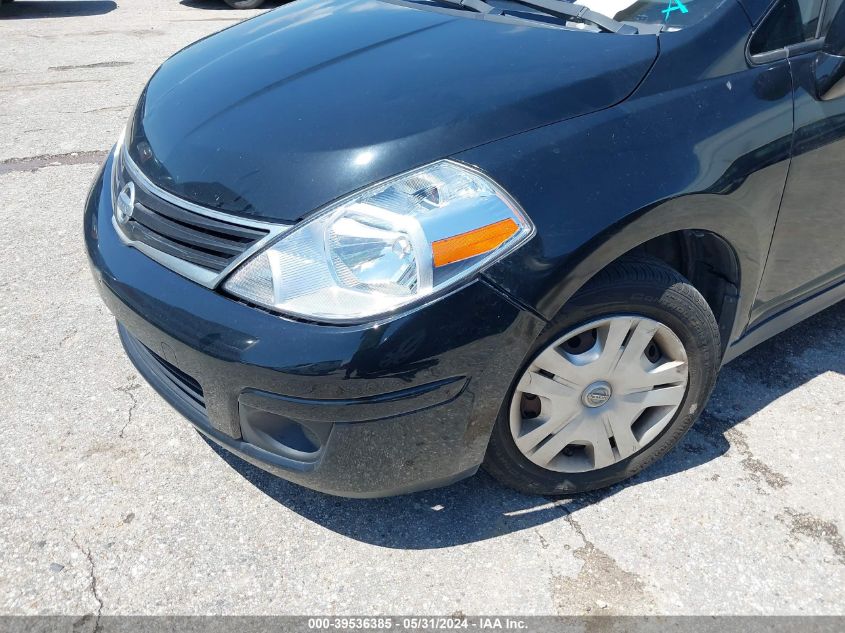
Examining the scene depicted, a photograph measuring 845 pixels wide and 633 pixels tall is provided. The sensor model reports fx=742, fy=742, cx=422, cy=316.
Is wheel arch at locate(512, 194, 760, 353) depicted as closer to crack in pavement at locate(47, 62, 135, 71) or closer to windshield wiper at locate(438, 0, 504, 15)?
windshield wiper at locate(438, 0, 504, 15)

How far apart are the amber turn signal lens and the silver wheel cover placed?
33 centimetres

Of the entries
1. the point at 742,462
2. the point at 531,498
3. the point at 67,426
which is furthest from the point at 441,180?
the point at 67,426

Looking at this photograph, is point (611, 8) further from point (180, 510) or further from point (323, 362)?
point (180, 510)

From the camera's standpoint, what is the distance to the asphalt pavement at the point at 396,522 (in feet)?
6.41

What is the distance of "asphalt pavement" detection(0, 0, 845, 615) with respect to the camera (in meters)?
1.96

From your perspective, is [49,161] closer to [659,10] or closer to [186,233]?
[186,233]

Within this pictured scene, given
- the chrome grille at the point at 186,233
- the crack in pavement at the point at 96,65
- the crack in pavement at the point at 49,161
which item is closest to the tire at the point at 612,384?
the chrome grille at the point at 186,233

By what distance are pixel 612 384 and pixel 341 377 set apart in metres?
0.80

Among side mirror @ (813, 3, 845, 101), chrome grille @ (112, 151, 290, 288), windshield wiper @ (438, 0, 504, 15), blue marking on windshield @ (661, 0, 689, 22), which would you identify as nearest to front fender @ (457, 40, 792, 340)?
side mirror @ (813, 3, 845, 101)

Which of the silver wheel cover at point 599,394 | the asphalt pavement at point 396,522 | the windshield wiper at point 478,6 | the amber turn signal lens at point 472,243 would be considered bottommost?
the asphalt pavement at point 396,522

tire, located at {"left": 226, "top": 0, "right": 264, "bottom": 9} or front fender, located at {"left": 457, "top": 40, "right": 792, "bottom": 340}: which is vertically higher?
front fender, located at {"left": 457, "top": 40, "right": 792, "bottom": 340}

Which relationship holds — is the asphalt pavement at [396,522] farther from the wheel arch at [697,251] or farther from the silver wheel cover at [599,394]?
the wheel arch at [697,251]

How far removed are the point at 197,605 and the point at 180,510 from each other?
1.14 ft

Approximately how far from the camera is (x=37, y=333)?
9.78 ft
